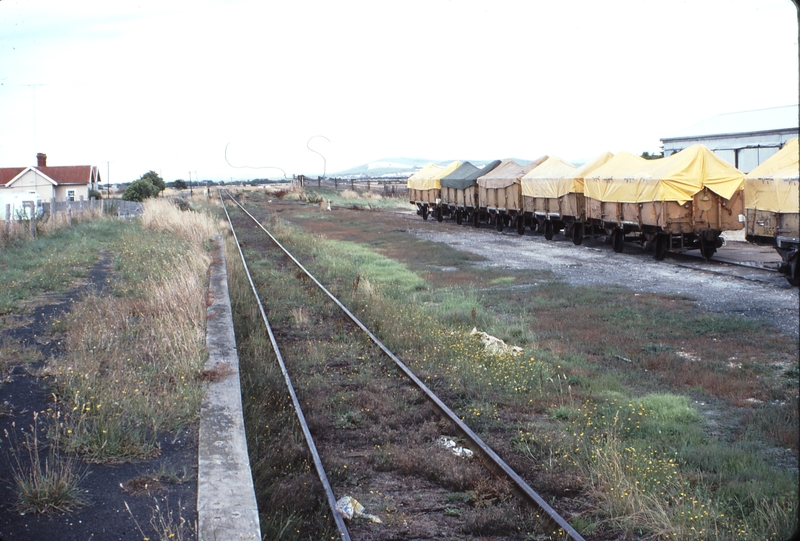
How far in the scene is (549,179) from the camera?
89.1 ft

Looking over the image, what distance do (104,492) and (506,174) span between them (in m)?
Answer: 29.7

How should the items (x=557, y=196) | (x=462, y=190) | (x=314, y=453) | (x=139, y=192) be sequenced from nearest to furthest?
(x=314, y=453) < (x=557, y=196) < (x=462, y=190) < (x=139, y=192)

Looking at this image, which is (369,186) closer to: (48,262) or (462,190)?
(462,190)

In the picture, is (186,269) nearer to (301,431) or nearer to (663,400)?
(301,431)

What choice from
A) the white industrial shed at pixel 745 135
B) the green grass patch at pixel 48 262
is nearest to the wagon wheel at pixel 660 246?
the green grass patch at pixel 48 262

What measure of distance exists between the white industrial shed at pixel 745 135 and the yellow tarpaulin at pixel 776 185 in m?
21.2

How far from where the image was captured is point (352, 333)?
35.6 ft

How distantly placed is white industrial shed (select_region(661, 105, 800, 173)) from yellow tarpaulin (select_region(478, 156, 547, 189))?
1235cm

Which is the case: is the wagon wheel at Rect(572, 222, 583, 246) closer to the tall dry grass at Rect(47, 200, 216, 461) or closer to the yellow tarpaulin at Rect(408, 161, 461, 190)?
the tall dry grass at Rect(47, 200, 216, 461)

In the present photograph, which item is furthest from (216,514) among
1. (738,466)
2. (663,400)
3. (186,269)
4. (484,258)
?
(484,258)

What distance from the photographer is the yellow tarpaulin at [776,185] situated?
47.4 feet

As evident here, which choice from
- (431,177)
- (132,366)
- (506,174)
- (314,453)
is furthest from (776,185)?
(431,177)

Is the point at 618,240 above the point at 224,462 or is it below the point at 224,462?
above

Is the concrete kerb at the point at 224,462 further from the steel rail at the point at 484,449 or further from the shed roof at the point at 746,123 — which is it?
the shed roof at the point at 746,123
